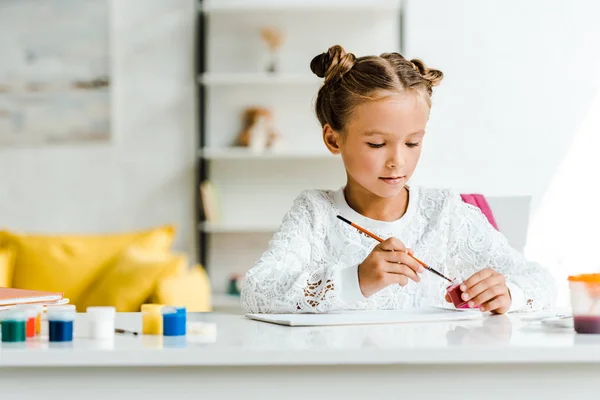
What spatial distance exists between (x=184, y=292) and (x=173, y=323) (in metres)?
2.27

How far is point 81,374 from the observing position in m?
0.88

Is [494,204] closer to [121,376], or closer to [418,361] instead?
[418,361]

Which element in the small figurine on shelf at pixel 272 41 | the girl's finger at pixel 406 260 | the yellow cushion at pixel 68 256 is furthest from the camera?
the small figurine on shelf at pixel 272 41

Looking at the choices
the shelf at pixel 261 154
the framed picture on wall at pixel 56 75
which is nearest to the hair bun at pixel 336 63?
the shelf at pixel 261 154

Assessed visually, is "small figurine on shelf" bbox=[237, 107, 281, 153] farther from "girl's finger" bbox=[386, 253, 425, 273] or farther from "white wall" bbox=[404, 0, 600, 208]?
"girl's finger" bbox=[386, 253, 425, 273]

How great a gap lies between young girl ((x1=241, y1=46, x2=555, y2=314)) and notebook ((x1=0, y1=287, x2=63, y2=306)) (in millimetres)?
342

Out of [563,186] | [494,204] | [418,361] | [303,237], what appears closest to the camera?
[418,361]

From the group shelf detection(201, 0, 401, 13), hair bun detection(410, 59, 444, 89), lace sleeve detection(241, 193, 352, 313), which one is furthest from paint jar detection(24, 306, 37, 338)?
shelf detection(201, 0, 401, 13)

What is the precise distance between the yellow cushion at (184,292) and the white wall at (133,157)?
79 centimetres

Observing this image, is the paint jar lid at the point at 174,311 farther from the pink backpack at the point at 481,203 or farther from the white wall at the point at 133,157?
the white wall at the point at 133,157

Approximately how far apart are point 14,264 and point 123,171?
850mm

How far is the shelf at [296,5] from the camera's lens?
3.97 meters

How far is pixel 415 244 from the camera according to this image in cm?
168

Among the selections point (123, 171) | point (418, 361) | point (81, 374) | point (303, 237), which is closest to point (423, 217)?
point (303, 237)
